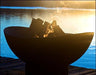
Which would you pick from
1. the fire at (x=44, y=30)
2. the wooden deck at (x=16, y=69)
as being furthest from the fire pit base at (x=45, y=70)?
the wooden deck at (x=16, y=69)

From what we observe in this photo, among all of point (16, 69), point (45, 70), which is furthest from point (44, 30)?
point (16, 69)

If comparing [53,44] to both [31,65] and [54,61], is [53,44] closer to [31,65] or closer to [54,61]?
[54,61]

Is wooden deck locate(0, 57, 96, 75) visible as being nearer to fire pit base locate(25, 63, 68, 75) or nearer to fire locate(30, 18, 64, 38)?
fire pit base locate(25, 63, 68, 75)

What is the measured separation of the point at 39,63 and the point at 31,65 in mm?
136

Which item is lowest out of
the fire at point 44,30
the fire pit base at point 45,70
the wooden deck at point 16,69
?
the wooden deck at point 16,69

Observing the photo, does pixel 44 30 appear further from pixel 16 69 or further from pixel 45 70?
pixel 16 69

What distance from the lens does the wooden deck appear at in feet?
12.9

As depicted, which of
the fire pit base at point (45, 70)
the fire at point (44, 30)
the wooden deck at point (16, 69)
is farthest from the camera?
the wooden deck at point (16, 69)

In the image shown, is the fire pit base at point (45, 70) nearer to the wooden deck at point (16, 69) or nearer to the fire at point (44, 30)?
the fire at point (44, 30)

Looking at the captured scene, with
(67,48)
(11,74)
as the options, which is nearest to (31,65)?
(67,48)

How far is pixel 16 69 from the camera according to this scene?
13.8 feet

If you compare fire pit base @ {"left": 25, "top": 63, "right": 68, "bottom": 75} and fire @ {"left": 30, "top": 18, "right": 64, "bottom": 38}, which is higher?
fire @ {"left": 30, "top": 18, "right": 64, "bottom": 38}

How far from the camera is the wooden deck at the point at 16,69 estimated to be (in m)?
3.94

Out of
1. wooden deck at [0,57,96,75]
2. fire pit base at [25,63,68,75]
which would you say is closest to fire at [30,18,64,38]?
fire pit base at [25,63,68,75]
